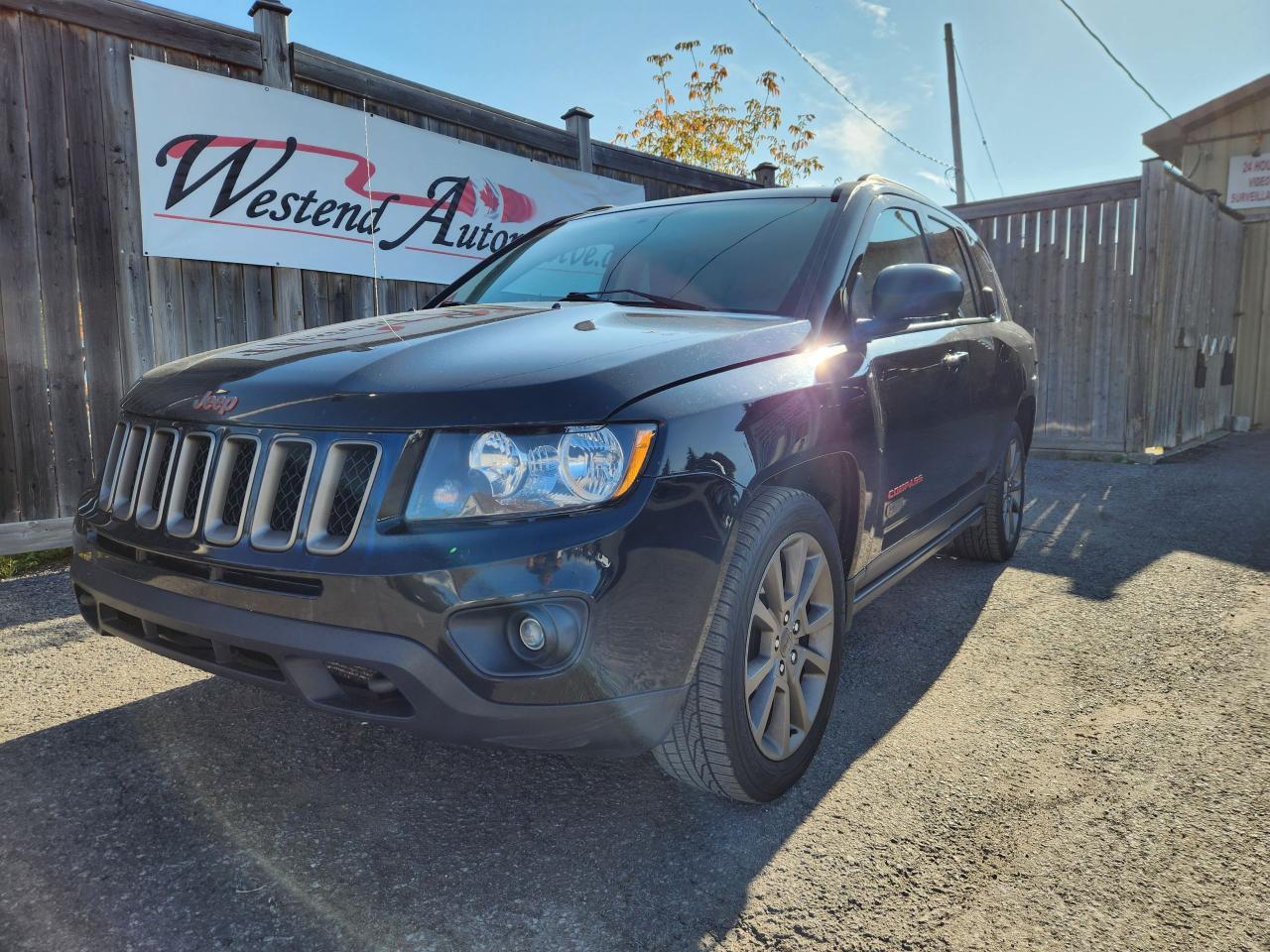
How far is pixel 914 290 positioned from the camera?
2637 millimetres

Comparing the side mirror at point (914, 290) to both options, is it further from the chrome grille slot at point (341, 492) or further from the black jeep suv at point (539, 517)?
the chrome grille slot at point (341, 492)

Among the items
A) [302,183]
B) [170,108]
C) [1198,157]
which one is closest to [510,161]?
[302,183]

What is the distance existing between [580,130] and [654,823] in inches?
274

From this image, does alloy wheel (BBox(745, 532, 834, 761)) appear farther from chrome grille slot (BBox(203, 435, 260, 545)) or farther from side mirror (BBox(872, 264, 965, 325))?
chrome grille slot (BBox(203, 435, 260, 545))

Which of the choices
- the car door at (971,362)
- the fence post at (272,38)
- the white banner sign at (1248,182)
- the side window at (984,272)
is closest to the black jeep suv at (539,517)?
the car door at (971,362)

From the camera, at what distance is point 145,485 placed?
7.20 feet

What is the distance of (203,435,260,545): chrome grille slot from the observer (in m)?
1.97

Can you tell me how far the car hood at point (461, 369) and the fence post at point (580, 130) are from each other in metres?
5.82

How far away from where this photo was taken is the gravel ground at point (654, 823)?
5.98 ft

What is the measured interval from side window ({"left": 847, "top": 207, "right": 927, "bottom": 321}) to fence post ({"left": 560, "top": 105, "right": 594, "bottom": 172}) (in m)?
4.96

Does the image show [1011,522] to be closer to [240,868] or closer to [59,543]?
[240,868]

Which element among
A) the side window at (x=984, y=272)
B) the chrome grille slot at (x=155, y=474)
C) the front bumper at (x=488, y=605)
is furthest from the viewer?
the side window at (x=984, y=272)

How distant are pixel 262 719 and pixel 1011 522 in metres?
3.79

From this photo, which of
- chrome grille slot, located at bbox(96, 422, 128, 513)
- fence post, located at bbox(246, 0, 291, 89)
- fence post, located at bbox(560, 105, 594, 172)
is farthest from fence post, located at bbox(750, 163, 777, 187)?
chrome grille slot, located at bbox(96, 422, 128, 513)
